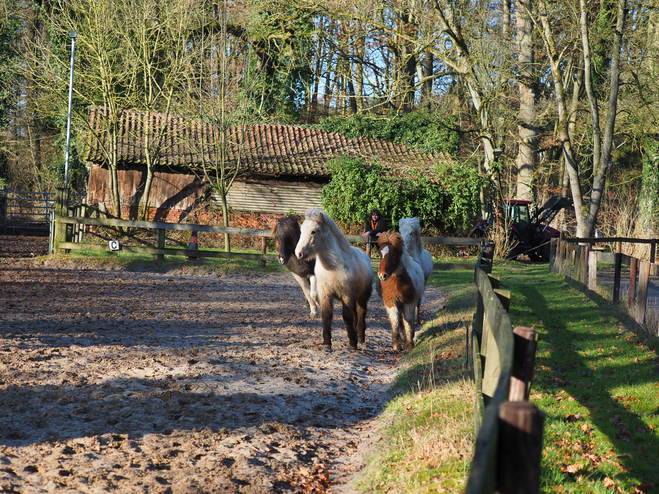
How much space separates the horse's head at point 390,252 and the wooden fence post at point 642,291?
10.7ft

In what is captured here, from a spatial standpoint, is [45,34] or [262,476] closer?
[262,476]

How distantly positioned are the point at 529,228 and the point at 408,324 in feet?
50.8

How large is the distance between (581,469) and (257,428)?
7.82ft

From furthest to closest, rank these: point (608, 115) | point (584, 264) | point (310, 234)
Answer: point (608, 115) < point (584, 264) < point (310, 234)

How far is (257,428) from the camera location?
473cm

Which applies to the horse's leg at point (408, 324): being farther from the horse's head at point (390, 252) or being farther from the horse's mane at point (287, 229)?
the horse's mane at point (287, 229)

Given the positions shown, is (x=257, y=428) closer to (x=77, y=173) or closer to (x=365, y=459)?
(x=365, y=459)

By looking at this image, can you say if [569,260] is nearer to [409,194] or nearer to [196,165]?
[409,194]

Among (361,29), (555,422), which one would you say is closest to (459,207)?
(361,29)

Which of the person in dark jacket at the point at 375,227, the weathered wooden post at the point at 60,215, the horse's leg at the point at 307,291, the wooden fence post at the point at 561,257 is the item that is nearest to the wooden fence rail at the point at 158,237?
the weathered wooden post at the point at 60,215

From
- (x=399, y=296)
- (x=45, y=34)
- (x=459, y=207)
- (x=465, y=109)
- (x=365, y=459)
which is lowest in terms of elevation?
(x=365, y=459)

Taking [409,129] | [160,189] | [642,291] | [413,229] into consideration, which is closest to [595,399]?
[642,291]

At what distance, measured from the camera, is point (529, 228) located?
21.9m

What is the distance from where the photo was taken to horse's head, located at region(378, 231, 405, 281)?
7438 mm
